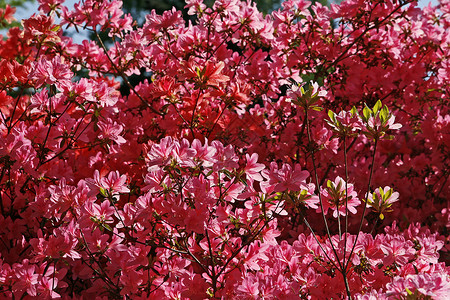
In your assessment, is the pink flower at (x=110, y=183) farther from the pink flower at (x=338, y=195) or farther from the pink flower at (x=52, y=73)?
the pink flower at (x=338, y=195)

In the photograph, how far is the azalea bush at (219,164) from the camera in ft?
5.65

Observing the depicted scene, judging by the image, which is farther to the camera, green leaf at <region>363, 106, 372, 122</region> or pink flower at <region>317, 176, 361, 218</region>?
pink flower at <region>317, 176, 361, 218</region>

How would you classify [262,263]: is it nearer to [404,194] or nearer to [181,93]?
[181,93]

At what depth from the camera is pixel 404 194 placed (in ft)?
10.9

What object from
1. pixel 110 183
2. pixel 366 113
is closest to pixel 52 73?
pixel 110 183

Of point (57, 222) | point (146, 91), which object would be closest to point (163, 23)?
point (146, 91)

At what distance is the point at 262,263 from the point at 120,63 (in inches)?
65.3

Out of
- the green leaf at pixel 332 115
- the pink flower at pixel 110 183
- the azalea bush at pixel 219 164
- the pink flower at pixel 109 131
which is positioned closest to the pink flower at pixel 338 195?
the azalea bush at pixel 219 164

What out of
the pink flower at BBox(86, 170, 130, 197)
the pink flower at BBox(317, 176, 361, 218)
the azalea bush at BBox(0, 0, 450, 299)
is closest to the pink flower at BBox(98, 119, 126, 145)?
the azalea bush at BBox(0, 0, 450, 299)

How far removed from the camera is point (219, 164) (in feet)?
5.15

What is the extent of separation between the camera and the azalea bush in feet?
5.65

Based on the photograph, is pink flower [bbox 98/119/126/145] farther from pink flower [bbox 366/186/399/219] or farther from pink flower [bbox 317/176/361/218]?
pink flower [bbox 366/186/399/219]


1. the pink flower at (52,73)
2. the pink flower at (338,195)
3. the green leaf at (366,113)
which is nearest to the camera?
the green leaf at (366,113)

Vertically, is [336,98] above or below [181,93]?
above
